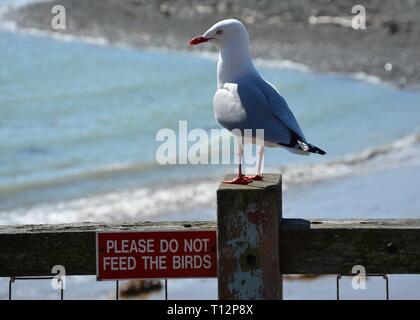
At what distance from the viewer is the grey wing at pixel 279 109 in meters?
4.43

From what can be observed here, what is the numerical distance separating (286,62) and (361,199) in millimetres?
8615

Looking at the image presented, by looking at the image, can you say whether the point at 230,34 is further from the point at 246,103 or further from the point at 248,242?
the point at 248,242

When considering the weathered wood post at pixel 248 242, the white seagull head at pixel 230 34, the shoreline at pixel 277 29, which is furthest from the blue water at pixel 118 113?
the weathered wood post at pixel 248 242

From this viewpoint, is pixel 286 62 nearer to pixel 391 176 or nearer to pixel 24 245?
pixel 391 176

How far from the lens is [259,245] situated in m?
3.56

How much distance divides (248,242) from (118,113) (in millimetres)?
12992

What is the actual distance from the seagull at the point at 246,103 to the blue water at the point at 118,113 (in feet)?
23.4

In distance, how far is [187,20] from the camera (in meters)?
21.9

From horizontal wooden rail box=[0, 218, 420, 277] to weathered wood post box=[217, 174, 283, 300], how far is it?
9cm

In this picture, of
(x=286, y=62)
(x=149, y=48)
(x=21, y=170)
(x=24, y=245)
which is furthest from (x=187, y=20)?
(x=24, y=245)

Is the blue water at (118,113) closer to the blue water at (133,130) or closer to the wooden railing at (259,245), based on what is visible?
the blue water at (133,130)

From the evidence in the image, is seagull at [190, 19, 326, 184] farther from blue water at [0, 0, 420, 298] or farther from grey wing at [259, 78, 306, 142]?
blue water at [0, 0, 420, 298]

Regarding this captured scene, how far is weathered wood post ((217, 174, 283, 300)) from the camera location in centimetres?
354

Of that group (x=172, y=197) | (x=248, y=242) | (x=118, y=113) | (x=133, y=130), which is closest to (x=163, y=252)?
(x=248, y=242)
